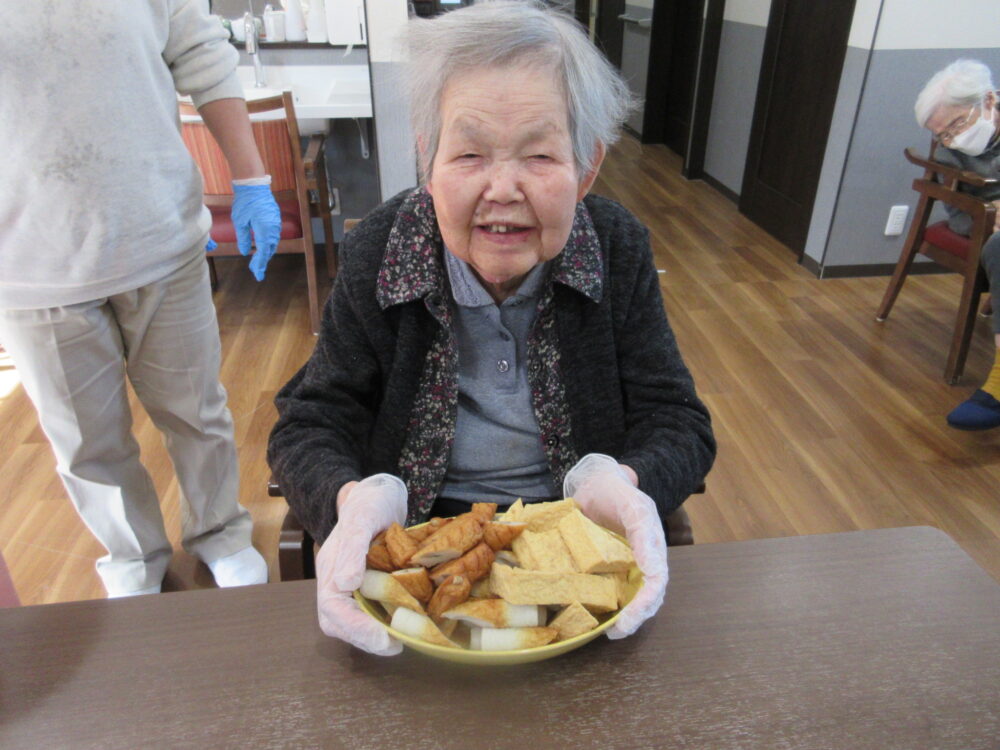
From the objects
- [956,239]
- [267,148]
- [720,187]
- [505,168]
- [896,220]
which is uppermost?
[505,168]

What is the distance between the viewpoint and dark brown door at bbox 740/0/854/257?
3498mm

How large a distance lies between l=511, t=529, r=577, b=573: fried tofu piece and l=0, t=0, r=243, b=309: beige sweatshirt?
1.02 metres

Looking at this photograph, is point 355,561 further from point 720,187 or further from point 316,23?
point 720,187

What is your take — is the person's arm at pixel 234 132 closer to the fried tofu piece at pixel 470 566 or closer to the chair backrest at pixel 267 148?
the chair backrest at pixel 267 148

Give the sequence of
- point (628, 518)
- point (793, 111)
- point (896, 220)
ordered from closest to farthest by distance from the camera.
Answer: point (628, 518)
point (896, 220)
point (793, 111)

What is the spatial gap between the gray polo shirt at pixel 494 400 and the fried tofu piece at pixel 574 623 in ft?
1.55

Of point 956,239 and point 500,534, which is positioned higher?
point 500,534

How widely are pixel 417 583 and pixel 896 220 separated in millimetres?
3655

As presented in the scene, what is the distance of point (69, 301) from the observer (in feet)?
4.24

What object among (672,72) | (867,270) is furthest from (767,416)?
(672,72)

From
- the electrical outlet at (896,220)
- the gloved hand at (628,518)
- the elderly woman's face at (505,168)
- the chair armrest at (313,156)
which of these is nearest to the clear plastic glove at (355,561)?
the gloved hand at (628,518)

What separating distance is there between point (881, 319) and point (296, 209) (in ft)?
8.64

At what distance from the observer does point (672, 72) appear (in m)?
6.01

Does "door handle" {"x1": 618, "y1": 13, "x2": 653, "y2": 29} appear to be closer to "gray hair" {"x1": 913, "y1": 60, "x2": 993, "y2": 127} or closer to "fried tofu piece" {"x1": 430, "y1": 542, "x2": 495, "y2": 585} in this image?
"gray hair" {"x1": 913, "y1": 60, "x2": 993, "y2": 127}
